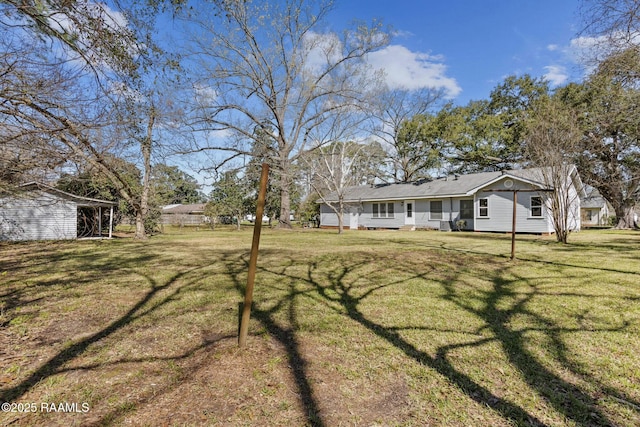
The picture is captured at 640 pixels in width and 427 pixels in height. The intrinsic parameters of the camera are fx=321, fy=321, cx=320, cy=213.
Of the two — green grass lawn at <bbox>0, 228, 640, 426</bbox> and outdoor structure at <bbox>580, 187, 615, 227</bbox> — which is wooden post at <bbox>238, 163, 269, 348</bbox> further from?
outdoor structure at <bbox>580, 187, 615, 227</bbox>

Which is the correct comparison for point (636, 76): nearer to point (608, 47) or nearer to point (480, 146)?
point (608, 47)

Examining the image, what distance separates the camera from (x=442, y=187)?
2148 cm

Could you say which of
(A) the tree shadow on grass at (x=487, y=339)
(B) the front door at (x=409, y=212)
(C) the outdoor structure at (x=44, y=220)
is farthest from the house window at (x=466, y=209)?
(C) the outdoor structure at (x=44, y=220)

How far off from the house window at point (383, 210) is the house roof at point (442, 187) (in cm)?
71

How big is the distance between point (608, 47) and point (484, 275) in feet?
20.3

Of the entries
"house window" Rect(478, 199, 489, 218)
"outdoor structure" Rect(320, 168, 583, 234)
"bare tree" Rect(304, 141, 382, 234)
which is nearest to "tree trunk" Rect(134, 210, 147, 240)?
"bare tree" Rect(304, 141, 382, 234)

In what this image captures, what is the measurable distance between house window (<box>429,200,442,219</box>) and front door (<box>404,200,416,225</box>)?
123cm

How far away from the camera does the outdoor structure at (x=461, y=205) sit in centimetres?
1672

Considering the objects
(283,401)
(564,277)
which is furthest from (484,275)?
(283,401)

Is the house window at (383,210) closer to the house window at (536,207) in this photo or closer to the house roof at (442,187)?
the house roof at (442,187)

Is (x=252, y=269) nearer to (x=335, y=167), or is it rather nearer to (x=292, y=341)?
(x=292, y=341)

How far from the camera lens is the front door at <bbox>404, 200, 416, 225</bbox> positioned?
22641 mm

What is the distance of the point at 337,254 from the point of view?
371 inches

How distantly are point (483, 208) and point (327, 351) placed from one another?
60.3 feet
